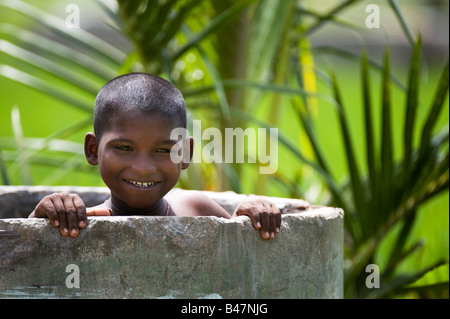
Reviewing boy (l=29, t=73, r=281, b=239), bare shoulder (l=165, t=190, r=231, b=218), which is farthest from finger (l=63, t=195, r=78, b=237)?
bare shoulder (l=165, t=190, r=231, b=218)

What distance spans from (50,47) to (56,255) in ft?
6.04

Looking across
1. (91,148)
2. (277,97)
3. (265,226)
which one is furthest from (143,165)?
(277,97)

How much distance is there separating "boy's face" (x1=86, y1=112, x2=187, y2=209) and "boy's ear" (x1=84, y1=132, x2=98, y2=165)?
0.11m

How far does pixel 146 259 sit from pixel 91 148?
591 mm

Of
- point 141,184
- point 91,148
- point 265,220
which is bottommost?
point 265,220

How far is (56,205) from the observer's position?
157 centimetres

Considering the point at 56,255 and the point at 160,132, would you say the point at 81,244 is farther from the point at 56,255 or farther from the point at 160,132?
the point at 160,132

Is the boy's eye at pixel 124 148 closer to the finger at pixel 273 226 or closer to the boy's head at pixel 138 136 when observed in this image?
the boy's head at pixel 138 136

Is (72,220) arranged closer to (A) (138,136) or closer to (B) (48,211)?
(B) (48,211)

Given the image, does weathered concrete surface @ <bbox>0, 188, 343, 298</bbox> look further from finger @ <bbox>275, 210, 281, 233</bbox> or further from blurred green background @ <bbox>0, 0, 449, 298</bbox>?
blurred green background @ <bbox>0, 0, 449, 298</bbox>

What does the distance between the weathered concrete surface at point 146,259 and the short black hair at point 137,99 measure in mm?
402

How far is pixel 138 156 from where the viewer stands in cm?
187

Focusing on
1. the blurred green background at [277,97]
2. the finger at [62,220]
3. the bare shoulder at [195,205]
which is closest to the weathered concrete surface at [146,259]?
the finger at [62,220]
